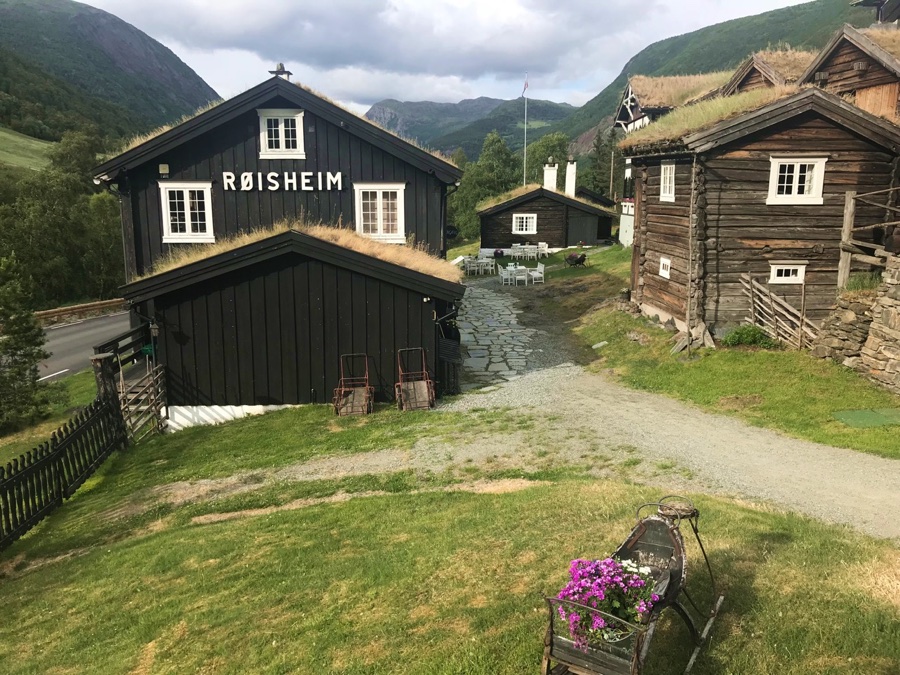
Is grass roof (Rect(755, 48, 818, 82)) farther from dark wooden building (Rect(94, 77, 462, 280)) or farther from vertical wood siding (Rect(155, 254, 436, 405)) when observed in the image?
vertical wood siding (Rect(155, 254, 436, 405))

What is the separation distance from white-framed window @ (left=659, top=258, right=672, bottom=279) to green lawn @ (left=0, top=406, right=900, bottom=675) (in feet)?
42.9

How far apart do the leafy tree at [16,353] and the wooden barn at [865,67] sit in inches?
1058

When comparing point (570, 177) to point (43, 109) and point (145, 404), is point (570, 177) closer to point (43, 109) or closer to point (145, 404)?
point (145, 404)

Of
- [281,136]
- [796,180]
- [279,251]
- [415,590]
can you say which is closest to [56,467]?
[279,251]

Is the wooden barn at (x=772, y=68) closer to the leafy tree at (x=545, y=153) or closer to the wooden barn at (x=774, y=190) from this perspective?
the wooden barn at (x=774, y=190)

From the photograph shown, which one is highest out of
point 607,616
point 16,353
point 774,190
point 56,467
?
point 774,190

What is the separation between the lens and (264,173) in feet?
70.2

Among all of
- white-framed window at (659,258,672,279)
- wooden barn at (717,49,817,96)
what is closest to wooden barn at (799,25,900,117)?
wooden barn at (717,49,817,96)

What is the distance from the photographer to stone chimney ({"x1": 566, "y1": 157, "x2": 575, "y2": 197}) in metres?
47.8

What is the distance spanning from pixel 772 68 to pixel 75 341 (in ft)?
124

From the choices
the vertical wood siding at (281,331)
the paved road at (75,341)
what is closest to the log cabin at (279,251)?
the vertical wood siding at (281,331)

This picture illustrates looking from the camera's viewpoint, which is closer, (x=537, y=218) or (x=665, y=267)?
(x=665, y=267)

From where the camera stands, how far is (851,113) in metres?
18.9

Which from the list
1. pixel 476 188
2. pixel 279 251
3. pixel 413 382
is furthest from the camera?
pixel 476 188
